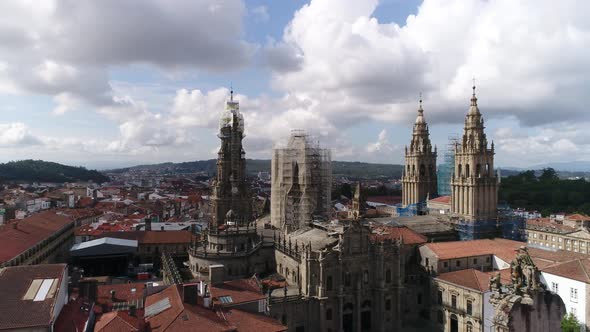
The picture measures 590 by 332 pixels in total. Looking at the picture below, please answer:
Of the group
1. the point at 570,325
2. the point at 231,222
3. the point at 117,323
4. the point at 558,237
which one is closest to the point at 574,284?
the point at 570,325

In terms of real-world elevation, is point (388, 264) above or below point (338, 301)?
above

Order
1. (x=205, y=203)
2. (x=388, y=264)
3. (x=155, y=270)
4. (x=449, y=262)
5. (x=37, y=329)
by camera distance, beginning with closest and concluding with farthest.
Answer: (x=37, y=329), (x=388, y=264), (x=449, y=262), (x=155, y=270), (x=205, y=203)

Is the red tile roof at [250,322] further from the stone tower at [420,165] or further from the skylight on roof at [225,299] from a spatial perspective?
the stone tower at [420,165]

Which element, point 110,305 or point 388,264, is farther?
point 388,264

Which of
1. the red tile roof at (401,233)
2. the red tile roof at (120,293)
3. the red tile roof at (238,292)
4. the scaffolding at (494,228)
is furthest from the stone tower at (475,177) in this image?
the red tile roof at (120,293)

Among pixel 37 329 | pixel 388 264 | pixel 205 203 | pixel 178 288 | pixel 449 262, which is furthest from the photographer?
pixel 205 203

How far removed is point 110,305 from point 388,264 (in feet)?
93.4

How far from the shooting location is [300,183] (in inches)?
2621

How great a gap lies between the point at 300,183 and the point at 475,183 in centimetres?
2576

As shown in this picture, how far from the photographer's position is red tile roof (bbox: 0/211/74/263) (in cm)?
4824

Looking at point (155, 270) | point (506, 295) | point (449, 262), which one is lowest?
point (155, 270)

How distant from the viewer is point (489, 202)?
6712 centimetres

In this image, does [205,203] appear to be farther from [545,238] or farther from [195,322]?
[195,322]

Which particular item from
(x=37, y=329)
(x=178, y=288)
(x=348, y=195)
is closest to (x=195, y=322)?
(x=178, y=288)
